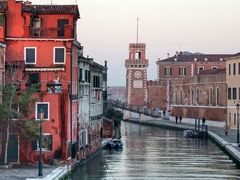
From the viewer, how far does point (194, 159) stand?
62.3 m

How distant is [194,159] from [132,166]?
829cm

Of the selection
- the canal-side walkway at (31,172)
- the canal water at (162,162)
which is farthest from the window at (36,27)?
the canal water at (162,162)

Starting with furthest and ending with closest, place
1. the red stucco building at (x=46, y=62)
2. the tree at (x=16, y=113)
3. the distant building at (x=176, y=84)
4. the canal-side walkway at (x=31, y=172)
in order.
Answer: the distant building at (x=176, y=84) < the red stucco building at (x=46, y=62) < the tree at (x=16, y=113) < the canal-side walkway at (x=31, y=172)

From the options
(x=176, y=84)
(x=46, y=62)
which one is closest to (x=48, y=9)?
(x=46, y=62)

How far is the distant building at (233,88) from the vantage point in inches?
3575

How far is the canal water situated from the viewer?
1950 inches

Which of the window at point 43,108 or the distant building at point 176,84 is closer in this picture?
the window at point 43,108

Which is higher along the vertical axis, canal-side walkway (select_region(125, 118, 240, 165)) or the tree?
the tree

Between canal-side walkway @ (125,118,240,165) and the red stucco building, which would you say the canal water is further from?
the red stucco building

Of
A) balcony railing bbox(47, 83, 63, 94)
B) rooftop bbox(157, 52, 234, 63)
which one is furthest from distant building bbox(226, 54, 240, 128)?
rooftop bbox(157, 52, 234, 63)

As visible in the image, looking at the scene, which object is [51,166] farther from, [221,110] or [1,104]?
[221,110]

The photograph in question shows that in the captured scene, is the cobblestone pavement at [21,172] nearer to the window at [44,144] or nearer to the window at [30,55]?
the window at [44,144]

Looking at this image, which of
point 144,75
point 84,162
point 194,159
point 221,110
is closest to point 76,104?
point 84,162

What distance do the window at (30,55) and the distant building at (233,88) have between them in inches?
1715
